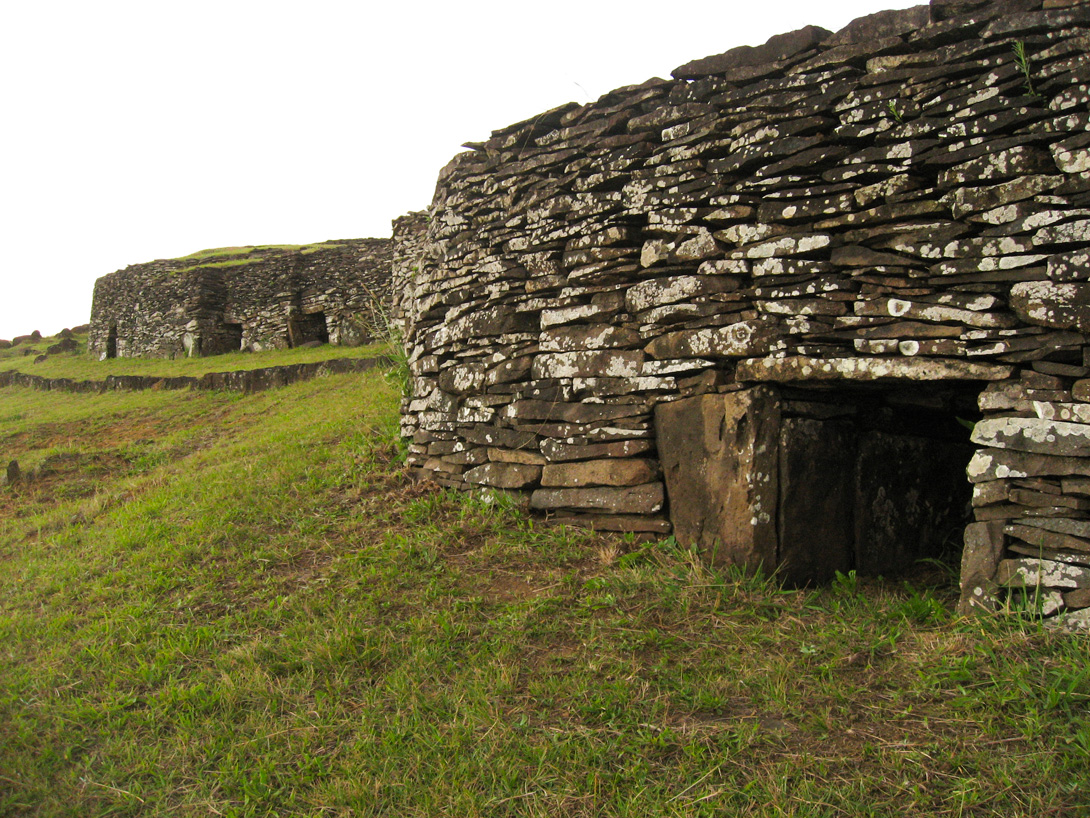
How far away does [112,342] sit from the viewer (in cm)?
2539

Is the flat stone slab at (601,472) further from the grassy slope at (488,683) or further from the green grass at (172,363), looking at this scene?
the green grass at (172,363)

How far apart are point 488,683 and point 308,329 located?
19023mm

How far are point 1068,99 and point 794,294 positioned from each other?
1632 millimetres

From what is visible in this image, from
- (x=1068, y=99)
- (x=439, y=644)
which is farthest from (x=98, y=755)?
(x=1068, y=99)

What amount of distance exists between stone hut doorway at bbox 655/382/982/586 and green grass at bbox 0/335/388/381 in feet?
36.9

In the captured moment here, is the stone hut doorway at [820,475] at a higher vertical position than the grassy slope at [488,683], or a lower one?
higher

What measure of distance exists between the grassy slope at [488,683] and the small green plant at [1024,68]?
2766 millimetres

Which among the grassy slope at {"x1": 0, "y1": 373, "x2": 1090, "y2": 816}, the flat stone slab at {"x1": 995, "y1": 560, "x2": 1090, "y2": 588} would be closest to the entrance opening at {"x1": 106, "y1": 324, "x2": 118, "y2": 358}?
Answer: the grassy slope at {"x1": 0, "y1": 373, "x2": 1090, "y2": 816}

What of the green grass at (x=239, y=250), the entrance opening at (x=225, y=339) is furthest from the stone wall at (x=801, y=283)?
the green grass at (x=239, y=250)

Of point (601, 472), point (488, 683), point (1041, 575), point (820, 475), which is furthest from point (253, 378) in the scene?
point (1041, 575)

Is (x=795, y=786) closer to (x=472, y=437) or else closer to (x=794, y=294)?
(x=794, y=294)

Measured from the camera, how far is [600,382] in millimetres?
5391

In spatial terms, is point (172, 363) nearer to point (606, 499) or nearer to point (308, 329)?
point (308, 329)

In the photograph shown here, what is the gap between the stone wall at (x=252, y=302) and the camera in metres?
20.7
